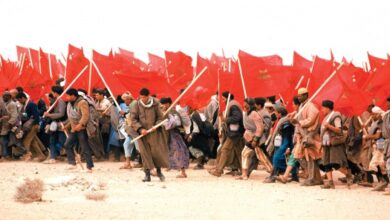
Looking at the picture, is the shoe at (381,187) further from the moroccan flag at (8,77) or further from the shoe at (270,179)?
the moroccan flag at (8,77)

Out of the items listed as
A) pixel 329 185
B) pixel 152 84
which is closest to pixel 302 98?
pixel 329 185

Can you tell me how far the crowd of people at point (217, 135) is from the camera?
1524 cm

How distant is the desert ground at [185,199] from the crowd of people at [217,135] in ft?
1.31

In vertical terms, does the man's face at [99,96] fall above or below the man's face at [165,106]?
above

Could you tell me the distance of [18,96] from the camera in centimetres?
2130

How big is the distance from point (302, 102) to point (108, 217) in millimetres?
5591

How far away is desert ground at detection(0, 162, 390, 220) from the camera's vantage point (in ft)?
38.3

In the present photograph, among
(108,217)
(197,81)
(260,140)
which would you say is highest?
(197,81)

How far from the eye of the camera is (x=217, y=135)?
20.1m

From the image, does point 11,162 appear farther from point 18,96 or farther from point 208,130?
point 208,130

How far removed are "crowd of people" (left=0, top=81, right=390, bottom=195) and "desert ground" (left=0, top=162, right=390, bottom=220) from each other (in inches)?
15.7

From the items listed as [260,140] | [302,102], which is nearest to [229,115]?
[260,140]

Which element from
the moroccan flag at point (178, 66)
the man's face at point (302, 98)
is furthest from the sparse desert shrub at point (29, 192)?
the moroccan flag at point (178, 66)

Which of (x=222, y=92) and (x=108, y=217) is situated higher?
(x=222, y=92)
